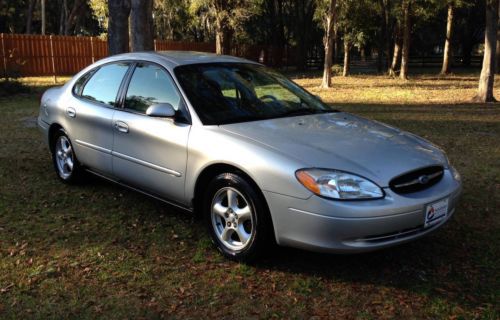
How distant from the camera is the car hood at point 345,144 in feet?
11.7

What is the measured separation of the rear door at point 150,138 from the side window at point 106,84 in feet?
0.80

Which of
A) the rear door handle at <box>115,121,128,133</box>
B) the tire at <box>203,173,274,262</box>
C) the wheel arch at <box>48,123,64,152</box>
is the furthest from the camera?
the wheel arch at <box>48,123,64,152</box>

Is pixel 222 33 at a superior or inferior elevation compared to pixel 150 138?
superior

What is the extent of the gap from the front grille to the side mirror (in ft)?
6.14

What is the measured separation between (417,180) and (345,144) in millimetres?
583

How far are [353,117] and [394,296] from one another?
75.0 inches

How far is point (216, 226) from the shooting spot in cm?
412

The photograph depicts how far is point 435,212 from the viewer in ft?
12.2

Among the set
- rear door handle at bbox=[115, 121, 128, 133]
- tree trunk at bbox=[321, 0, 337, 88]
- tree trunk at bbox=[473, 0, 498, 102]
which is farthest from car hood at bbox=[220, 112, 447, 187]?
tree trunk at bbox=[321, 0, 337, 88]

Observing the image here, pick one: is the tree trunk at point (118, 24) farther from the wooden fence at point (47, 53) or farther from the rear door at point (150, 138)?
the wooden fence at point (47, 53)

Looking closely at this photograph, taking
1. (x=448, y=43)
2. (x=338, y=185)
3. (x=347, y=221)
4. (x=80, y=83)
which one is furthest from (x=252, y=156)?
(x=448, y=43)

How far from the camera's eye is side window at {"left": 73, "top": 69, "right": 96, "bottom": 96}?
5742mm

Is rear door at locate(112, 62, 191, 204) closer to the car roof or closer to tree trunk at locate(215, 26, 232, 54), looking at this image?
the car roof

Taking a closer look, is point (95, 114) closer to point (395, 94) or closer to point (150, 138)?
point (150, 138)
